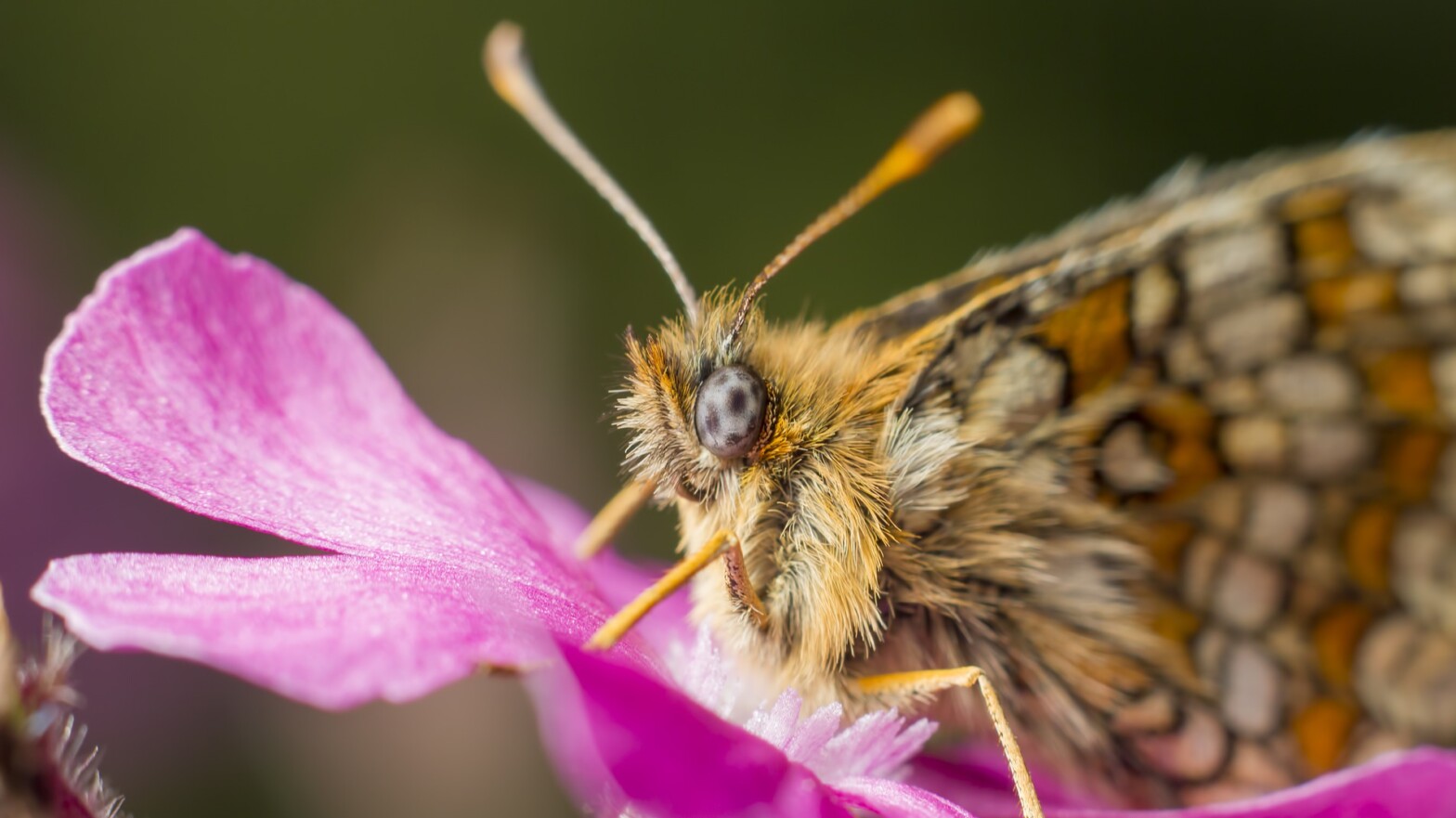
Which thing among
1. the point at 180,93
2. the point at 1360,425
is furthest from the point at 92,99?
the point at 1360,425

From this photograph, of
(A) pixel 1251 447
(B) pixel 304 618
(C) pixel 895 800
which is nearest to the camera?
(B) pixel 304 618

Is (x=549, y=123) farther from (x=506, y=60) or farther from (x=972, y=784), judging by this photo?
(x=972, y=784)

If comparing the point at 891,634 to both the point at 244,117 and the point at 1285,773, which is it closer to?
the point at 1285,773

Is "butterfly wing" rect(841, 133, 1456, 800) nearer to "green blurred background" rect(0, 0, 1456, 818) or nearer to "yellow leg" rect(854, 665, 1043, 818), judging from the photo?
"yellow leg" rect(854, 665, 1043, 818)

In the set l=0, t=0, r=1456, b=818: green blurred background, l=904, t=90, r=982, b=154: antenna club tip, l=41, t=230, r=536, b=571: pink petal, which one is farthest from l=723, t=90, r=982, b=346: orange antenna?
l=0, t=0, r=1456, b=818: green blurred background

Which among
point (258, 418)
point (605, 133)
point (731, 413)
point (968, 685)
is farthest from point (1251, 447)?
point (605, 133)

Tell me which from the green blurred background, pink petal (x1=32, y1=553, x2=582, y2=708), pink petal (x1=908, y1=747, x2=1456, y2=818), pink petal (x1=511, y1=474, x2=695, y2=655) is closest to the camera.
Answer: pink petal (x1=32, y1=553, x2=582, y2=708)

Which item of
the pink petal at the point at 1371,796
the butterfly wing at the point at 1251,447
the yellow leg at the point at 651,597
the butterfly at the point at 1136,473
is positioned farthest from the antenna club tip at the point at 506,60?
the pink petal at the point at 1371,796
